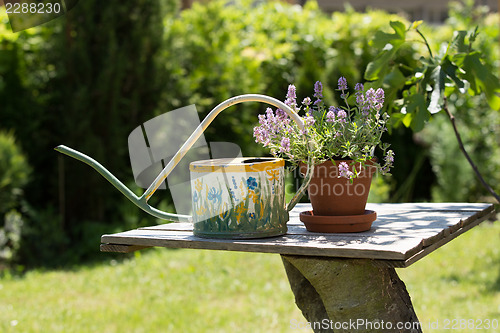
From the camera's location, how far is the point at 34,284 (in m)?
4.58

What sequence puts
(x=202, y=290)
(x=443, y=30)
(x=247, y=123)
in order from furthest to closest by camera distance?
(x=443, y=30)
(x=247, y=123)
(x=202, y=290)

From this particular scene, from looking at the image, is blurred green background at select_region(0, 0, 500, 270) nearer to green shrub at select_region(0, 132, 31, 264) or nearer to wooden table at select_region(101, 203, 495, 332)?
green shrub at select_region(0, 132, 31, 264)

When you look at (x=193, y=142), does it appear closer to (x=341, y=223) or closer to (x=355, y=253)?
(x=341, y=223)

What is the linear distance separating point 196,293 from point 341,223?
2.70 m

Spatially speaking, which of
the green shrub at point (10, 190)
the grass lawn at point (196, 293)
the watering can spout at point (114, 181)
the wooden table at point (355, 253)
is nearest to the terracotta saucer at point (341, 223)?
the wooden table at point (355, 253)

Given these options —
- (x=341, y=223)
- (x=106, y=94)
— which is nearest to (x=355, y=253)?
(x=341, y=223)

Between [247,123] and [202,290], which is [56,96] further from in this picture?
[202,290]

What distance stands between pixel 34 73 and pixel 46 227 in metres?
1.43

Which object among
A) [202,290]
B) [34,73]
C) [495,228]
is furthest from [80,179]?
[495,228]

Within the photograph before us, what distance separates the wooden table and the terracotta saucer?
1.3 inches

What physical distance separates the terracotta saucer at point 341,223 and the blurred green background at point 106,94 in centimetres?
347

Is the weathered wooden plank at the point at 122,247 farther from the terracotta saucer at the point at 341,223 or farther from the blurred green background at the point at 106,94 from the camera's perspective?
the blurred green background at the point at 106,94

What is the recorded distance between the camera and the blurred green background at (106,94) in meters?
5.35

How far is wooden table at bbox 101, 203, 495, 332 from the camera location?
66.2 inches
